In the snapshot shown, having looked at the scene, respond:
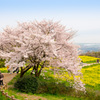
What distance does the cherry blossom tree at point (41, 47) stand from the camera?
13.0m

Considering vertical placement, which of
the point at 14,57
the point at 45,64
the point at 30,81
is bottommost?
the point at 30,81

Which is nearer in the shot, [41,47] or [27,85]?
[41,47]

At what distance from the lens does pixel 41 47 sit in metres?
13.1

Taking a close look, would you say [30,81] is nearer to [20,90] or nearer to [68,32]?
[20,90]

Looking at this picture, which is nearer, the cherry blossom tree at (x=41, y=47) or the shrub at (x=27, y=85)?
the cherry blossom tree at (x=41, y=47)

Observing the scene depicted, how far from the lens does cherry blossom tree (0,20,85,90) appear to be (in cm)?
1302

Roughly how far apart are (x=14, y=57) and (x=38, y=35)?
3.34 meters

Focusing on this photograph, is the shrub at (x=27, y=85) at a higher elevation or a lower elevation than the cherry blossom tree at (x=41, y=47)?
lower

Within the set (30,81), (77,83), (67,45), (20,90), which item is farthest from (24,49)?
(77,83)

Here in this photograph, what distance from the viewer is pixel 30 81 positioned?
47.1 ft

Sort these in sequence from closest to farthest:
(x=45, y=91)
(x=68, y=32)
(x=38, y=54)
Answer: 1. (x=38, y=54)
2. (x=45, y=91)
3. (x=68, y=32)

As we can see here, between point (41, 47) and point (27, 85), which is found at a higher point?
point (41, 47)

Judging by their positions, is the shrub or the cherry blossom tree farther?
the shrub

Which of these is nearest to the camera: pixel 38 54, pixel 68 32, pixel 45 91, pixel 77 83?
pixel 38 54
